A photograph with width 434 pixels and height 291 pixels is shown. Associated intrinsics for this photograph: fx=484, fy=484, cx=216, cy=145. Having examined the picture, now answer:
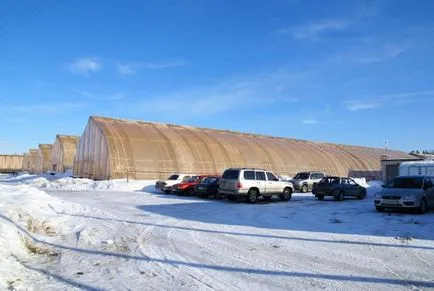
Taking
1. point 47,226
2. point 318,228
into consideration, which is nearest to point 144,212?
point 47,226

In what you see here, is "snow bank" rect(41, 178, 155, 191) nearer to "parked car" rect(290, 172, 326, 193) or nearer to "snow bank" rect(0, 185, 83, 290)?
"parked car" rect(290, 172, 326, 193)

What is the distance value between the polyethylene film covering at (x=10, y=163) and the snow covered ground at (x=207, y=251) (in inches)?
3805

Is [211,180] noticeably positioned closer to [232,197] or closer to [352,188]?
[232,197]

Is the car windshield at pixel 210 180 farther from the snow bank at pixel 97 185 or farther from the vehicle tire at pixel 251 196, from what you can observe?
the snow bank at pixel 97 185

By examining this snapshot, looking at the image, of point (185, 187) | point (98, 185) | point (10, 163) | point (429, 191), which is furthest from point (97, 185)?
point (10, 163)

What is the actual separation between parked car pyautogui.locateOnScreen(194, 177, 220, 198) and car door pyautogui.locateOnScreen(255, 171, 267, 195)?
3500 mm

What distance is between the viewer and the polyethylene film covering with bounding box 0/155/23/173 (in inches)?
4254

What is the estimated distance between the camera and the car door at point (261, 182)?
92.9ft

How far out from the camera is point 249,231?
1481 cm

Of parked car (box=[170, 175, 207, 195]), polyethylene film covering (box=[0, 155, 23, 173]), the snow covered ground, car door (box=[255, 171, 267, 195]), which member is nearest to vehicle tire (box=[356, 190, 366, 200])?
car door (box=[255, 171, 267, 195])

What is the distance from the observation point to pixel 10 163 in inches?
4304

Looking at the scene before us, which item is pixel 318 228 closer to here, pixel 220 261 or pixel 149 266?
pixel 220 261

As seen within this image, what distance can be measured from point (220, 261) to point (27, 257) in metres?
4.24

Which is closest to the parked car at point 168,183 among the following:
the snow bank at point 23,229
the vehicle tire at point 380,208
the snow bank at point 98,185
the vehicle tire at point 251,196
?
the snow bank at point 98,185
